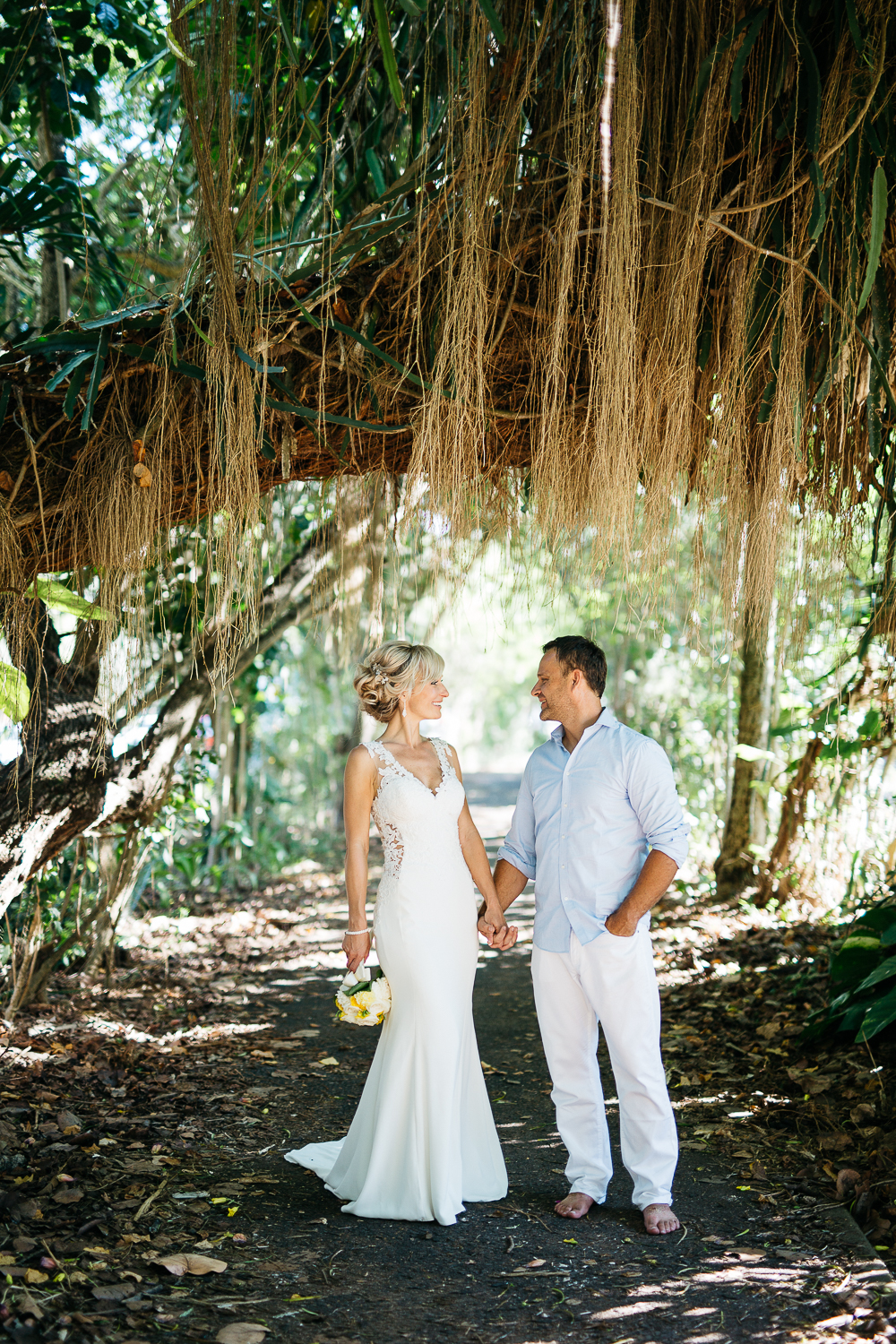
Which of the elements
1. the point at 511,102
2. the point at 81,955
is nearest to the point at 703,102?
the point at 511,102

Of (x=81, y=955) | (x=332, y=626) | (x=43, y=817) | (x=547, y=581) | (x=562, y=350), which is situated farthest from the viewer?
(x=81, y=955)

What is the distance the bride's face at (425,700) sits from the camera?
3160mm

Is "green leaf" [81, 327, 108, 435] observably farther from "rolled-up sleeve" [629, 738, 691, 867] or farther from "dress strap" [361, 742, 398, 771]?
"rolled-up sleeve" [629, 738, 691, 867]

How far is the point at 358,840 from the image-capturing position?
9.96ft

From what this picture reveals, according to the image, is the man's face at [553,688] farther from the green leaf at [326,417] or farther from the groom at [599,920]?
the green leaf at [326,417]

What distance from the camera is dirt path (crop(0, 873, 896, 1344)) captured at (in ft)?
7.43

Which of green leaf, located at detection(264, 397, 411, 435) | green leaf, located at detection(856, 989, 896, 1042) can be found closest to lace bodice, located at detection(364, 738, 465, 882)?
green leaf, located at detection(264, 397, 411, 435)

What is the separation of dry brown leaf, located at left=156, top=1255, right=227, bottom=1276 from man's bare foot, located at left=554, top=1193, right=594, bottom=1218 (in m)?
0.93

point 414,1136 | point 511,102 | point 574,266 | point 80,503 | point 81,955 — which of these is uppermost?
point 511,102

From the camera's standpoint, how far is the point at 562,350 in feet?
10.2

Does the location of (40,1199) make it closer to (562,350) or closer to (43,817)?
(43,817)

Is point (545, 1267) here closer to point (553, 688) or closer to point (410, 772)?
point (410, 772)

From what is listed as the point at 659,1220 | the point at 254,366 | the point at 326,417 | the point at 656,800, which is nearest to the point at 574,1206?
the point at 659,1220

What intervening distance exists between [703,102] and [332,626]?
95.6 inches
